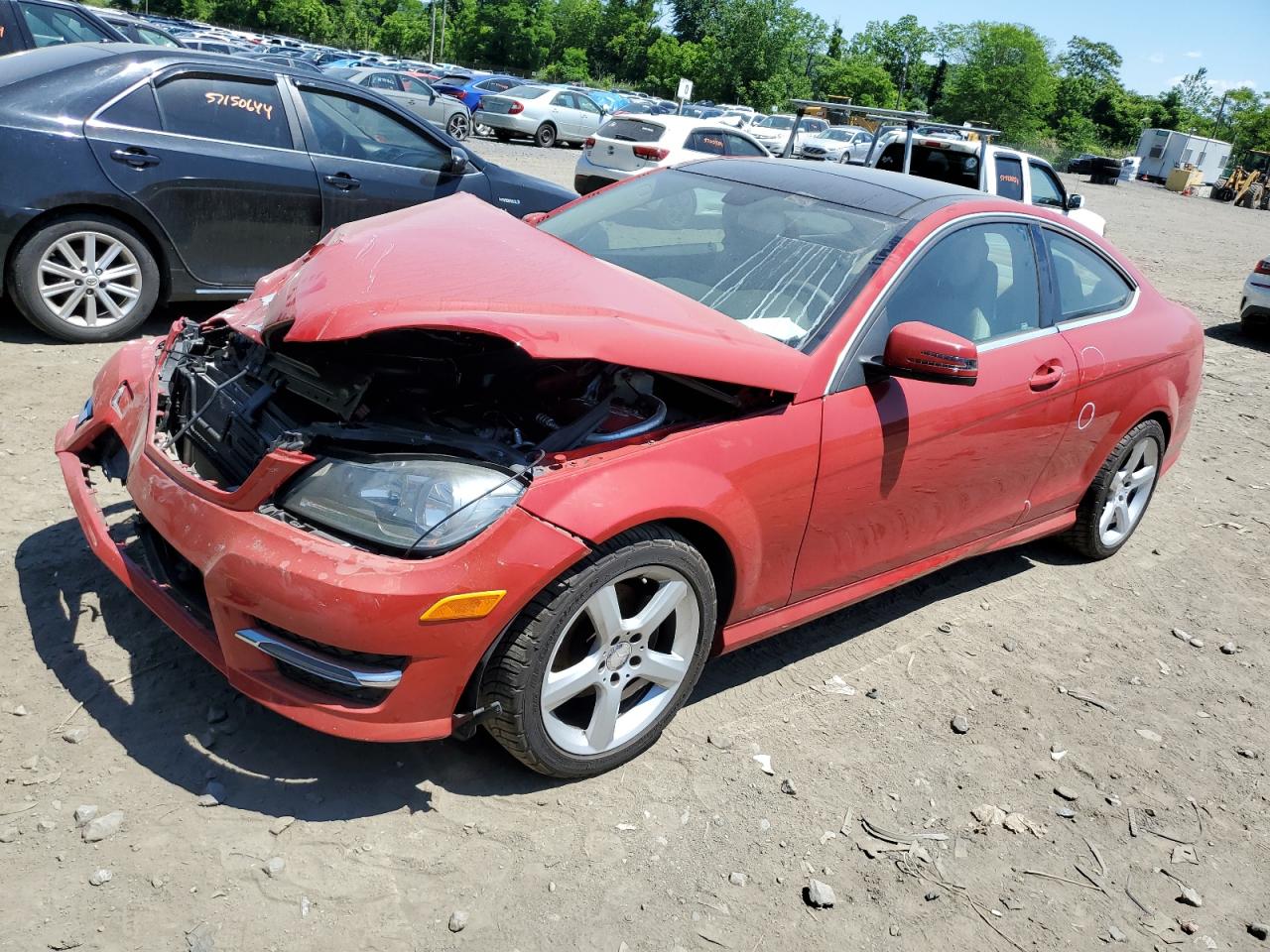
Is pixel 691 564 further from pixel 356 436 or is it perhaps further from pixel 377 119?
pixel 377 119

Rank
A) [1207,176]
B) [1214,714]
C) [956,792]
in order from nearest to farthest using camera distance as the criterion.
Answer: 1. [956,792]
2. [1214,714]
3. [1207,176]

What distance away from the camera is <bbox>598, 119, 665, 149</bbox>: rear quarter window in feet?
51.1

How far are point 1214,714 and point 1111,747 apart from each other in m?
0.63

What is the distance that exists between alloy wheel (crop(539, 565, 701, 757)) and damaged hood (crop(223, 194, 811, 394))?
63 cm

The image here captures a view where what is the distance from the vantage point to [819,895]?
8.86 feet

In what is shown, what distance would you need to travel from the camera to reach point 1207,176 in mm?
57500

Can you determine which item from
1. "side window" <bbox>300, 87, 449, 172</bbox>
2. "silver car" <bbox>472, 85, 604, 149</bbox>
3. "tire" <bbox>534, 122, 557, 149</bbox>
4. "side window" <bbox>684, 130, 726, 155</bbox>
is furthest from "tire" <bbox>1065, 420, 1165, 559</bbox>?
"tire" <bbox>534, 122, 557, 149</bbox>

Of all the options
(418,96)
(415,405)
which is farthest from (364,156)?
(418,96)

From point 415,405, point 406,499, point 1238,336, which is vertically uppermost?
point 415,405

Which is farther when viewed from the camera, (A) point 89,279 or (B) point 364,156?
(B) point 364,156

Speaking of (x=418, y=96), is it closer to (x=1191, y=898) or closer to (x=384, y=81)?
(x=384, y=81)

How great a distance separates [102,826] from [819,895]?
6.01 ft

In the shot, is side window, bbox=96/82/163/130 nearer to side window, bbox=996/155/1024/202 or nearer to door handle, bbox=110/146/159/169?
door handle, bbox=110/146/159/169

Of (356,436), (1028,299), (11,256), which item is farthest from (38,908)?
(11,256)
